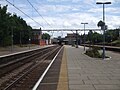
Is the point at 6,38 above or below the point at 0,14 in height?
below

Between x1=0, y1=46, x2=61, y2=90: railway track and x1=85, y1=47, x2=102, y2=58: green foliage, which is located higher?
x1=85, y1=47, x2=102, y2=58: green foliage

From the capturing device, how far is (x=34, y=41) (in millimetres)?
167500

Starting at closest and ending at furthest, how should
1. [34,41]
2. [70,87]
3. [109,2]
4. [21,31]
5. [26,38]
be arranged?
[70,87], [109,2], [21,31], [26,38], [34,41]

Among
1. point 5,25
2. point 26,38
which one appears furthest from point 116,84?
point 26,38

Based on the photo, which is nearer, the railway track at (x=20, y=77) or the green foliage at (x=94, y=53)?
the railway track at (x=20, y=77)

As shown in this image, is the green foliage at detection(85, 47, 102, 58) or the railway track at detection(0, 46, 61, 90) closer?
the railway track at detection(0, 46, 61, 90)

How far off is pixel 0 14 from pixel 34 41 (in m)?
74.2

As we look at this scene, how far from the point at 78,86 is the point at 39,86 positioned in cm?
168

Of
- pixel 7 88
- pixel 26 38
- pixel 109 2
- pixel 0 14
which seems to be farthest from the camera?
pixel 26 38

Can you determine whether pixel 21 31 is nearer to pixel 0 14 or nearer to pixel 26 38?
pixel 26 38

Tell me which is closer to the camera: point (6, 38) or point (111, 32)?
point (6, 38)

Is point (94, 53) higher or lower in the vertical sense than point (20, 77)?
higher

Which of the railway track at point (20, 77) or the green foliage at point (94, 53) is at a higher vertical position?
the green foliage at point (94, 53)

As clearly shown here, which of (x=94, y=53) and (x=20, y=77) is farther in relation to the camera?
(x=94, y=53)
